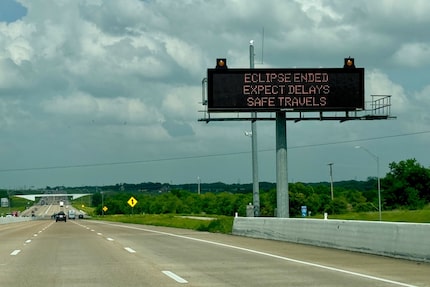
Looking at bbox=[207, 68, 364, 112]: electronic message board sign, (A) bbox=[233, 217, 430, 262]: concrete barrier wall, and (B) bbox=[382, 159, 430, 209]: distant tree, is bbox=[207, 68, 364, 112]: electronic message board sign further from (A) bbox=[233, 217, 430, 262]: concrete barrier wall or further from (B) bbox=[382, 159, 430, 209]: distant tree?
(B) bbox=[382, 159, 430, 209]: distant tree

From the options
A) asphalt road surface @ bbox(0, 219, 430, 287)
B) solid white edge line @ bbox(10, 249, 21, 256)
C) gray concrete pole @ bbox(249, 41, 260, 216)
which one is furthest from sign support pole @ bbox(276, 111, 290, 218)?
solid white edge line @ bbox(10, 249, 21, 256)

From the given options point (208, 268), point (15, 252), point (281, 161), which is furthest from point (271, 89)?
point (208, 268)

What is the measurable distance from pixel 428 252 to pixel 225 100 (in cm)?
1844

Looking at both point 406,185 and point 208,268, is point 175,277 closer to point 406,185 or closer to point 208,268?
point 208,268

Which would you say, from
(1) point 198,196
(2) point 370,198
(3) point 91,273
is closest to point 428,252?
(3) point 91,273

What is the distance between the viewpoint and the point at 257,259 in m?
19.3

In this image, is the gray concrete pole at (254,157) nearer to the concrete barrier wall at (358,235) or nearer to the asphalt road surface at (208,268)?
the concrete barrier wall at (358,235)

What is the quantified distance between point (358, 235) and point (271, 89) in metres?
14.1

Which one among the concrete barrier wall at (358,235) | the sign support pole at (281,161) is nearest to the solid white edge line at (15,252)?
the concrete barrier wall at (358,235)

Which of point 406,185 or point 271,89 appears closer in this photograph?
point 271,89

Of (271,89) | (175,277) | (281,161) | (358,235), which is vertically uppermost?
(271,89)

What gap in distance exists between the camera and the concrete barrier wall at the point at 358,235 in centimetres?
1869

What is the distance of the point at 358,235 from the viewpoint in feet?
72.9

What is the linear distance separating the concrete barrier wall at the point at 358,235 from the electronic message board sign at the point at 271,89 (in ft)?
20.6
